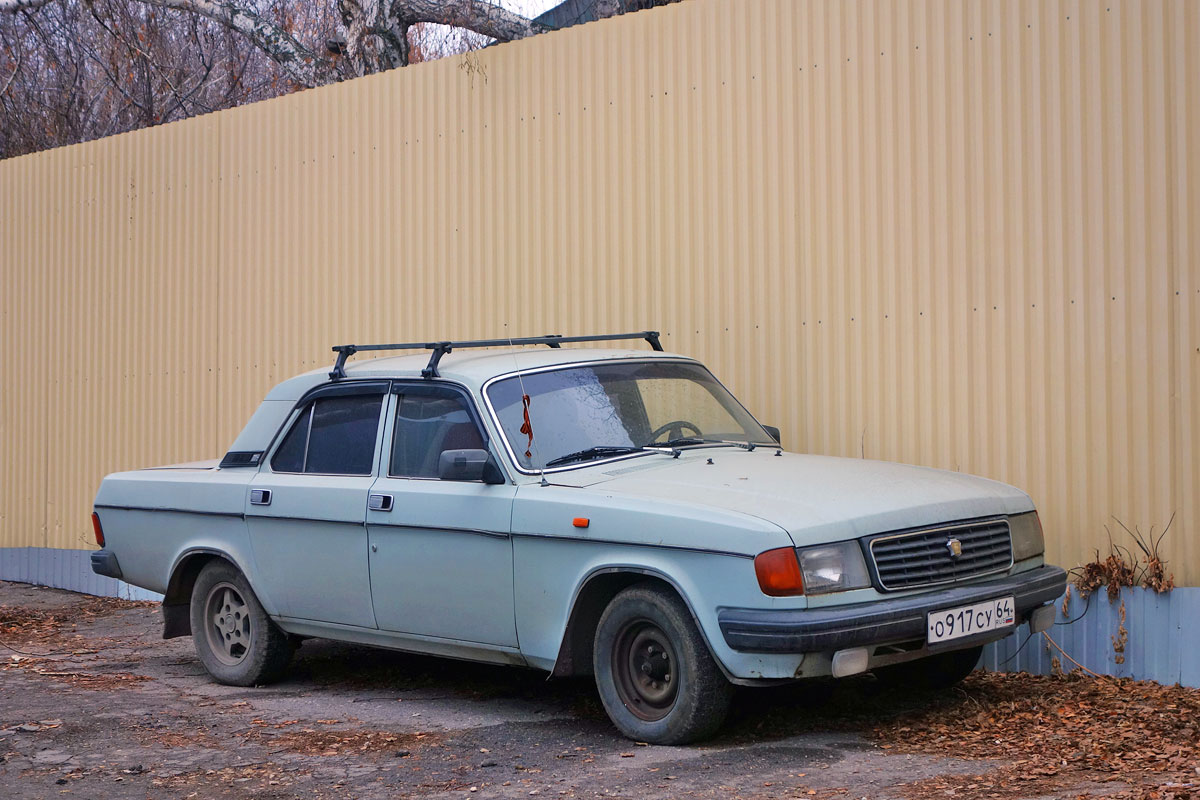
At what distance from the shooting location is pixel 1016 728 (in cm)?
562

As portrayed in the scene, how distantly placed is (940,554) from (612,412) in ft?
5.79

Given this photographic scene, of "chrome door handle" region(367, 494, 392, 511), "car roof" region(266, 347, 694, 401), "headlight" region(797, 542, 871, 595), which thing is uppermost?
"car roof" region(266, 347, 694, 401)

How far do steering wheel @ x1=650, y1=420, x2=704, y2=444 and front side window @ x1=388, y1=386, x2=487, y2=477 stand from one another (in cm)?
86

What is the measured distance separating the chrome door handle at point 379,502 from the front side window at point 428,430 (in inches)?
5.4

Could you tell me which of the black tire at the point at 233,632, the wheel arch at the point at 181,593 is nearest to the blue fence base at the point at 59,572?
the wheel arch at the point at 181,593

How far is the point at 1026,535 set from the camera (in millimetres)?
6047

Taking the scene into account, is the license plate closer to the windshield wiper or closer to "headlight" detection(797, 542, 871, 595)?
"headlight" detection(797, 542, 871, 595)

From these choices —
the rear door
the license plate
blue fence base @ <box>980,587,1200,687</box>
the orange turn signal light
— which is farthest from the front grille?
the rear door

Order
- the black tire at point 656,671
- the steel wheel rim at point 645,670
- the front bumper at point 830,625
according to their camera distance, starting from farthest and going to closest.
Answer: the steel wheel rim at point 645,670 → the black tire at point 656,671 → the front bumper at point 830,625

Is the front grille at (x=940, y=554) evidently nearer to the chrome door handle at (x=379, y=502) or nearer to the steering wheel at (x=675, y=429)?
the steering wheel at (x=675, y=429)

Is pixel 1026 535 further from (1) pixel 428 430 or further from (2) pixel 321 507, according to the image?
(2) pixel 321 507

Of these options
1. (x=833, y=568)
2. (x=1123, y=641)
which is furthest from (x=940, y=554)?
(x=1123, y=641)

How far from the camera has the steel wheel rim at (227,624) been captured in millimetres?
7535

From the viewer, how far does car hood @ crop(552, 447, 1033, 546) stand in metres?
5.27
